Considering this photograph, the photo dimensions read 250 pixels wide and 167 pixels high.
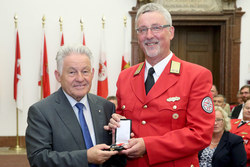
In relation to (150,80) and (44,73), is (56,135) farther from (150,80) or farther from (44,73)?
(44,73)

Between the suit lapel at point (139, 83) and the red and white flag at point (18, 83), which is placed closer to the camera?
the suit lapel at point (139, 83)

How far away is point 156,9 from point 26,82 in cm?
602

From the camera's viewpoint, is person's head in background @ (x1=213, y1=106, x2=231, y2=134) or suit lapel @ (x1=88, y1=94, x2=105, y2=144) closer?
suit lapel @ (x1=88, y1=94, x2=105, y2=144)

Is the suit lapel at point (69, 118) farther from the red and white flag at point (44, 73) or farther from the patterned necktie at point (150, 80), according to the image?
the red and white flag at point (44, 73)

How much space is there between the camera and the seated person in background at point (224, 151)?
11.2 ft

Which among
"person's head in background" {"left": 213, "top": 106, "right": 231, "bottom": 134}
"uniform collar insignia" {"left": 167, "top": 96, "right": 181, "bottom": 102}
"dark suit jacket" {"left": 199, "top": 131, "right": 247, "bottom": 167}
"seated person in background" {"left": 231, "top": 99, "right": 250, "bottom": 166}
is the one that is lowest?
"dark suit jacket" {"left": 199, "top": 131, "right": 247, "bottom": 167}

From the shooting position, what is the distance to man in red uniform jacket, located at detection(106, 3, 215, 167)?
1.84m

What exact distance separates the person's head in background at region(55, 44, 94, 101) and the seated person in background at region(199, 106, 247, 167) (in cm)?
212

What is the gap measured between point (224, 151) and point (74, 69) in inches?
88.7

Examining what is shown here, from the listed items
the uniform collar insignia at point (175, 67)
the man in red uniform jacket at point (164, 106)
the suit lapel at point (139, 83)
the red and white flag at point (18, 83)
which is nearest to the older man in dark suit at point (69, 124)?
the man in red uniform jacket at point (164, 106)

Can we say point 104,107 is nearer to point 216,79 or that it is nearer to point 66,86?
point 66,86

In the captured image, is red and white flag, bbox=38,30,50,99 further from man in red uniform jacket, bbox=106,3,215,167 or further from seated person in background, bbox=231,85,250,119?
man in red uniform jacket, bbox=106,3,215,167

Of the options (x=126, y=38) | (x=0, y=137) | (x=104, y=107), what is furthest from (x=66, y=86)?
(x=0, y=137)

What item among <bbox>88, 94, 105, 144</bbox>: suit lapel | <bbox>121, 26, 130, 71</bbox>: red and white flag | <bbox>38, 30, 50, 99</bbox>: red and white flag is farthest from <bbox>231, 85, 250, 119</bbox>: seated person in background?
<bbox>88, 94, 105, 144</bbox>: suit lapel
